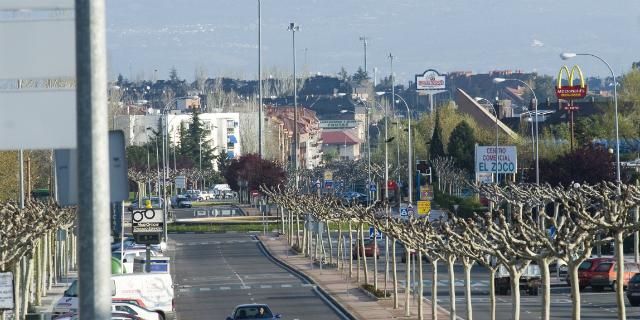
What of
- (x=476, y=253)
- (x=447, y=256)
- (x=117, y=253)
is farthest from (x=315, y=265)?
(x=476, y=253)

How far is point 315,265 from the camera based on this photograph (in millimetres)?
62844

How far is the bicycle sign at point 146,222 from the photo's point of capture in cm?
4194

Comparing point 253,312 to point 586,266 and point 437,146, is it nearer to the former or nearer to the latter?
point 586,266

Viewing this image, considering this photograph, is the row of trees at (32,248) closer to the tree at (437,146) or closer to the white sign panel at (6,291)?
the white sign panel at (6,291)

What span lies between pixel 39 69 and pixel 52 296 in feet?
143

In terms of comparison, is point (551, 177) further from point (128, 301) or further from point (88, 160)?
point (88, 160)

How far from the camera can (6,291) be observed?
26.4 metres

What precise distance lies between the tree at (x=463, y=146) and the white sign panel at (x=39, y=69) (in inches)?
3976

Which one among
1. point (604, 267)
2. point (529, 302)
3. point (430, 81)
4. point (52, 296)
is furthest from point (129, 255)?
point (430, 81)

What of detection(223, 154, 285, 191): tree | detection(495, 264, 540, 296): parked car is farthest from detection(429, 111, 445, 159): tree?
detection(495, 264, 540, 296): parked car

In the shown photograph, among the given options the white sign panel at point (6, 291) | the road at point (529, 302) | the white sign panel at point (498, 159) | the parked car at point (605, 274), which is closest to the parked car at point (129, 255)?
the road at point (529, 302)

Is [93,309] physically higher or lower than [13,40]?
lower

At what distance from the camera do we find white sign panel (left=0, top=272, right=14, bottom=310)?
86.6 ft

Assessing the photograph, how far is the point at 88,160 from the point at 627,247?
60.3 metres
